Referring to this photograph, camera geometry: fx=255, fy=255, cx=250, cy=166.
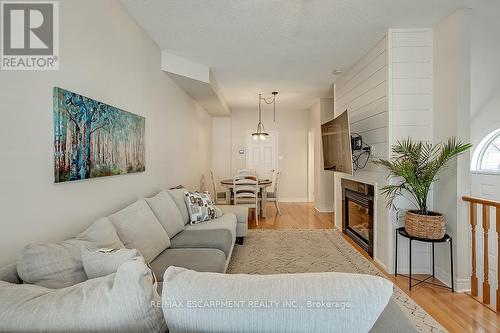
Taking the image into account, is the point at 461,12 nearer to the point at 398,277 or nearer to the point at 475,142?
the point at 475,142

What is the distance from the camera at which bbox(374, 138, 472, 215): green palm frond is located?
7.75ft

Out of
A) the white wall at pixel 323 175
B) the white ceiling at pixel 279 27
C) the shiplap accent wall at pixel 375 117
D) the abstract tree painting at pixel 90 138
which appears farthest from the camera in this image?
the white wall at pixel 323 175

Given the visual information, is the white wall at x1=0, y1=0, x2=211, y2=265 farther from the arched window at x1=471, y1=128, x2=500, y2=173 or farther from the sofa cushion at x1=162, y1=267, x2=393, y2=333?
the arched window at x1=471, y1=128, x2=500, y2=173

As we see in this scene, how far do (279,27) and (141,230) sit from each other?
2.44 meters

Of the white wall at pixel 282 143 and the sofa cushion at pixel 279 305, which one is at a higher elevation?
the white wall at pixel 282 143

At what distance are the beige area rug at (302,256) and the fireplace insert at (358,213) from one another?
18 centimetres

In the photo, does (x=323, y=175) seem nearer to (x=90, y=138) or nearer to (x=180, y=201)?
(x=180, y=201)

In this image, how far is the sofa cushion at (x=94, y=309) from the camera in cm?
74

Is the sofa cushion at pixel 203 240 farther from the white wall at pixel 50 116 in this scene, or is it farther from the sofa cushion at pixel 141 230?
the white wall at pixel 50 116

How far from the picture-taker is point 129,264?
798 millimetres

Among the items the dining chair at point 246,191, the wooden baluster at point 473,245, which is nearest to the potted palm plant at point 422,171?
the wooden baluster at point 473,245

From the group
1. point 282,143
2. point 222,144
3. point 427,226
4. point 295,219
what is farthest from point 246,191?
point 427,226

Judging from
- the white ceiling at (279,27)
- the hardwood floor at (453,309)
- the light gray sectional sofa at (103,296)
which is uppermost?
the white ceiling at (279,27)

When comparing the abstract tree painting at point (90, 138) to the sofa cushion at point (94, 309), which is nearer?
the sofa cushion at point (94, 309)
